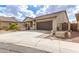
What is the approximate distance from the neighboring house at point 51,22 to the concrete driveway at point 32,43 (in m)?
0.13

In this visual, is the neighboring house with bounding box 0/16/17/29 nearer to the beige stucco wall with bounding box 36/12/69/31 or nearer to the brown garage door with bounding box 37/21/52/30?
the brown garage door with bounding box 37/21/52/30

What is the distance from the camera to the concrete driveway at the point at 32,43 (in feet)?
7.97

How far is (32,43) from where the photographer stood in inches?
98.6

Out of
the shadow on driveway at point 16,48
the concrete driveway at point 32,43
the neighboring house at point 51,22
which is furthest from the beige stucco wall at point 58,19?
the shadow on driveway at point 16,48

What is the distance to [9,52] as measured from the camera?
8.03 ft

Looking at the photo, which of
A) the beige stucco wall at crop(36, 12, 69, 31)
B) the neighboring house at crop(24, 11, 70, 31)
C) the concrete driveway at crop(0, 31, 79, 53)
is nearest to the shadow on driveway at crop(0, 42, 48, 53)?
the concrete driveway at crop(0, 31, 79, 53)

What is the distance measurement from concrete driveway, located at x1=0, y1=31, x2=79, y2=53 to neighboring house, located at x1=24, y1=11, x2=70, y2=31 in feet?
0.42

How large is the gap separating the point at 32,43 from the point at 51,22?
1.56ft

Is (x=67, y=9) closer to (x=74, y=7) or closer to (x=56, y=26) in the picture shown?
(x=74, y=7)

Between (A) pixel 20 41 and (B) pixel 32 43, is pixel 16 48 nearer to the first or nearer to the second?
(A) pixel 20 41

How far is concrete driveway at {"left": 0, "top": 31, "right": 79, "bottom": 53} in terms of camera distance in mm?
2430

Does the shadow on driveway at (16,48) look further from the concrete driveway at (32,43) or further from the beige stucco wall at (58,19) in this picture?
the beige stucco wall at (58,19)

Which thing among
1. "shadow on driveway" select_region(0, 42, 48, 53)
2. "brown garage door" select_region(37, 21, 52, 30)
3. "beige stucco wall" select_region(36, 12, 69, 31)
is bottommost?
"shadow on driveway" select_region(0, 42, 48, 53)
